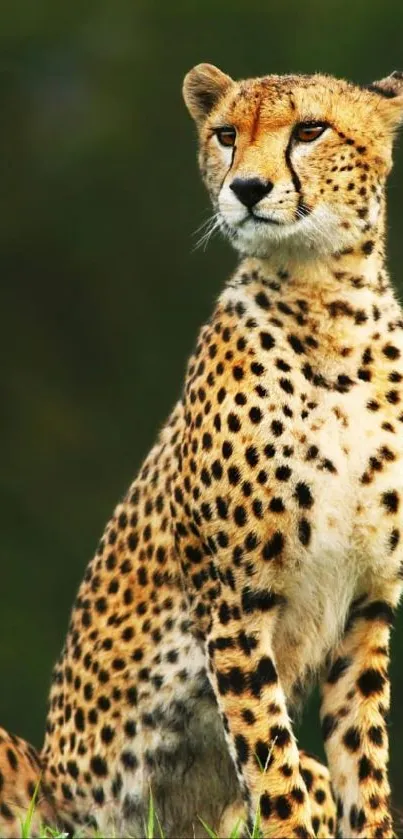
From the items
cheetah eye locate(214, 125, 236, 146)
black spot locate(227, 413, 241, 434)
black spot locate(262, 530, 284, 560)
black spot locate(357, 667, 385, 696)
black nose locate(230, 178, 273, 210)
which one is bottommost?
black spot locate(357, 667, 385, 696)

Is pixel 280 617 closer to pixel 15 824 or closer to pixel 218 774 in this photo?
pixel 218 774

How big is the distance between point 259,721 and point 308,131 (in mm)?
1115

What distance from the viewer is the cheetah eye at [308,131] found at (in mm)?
3781

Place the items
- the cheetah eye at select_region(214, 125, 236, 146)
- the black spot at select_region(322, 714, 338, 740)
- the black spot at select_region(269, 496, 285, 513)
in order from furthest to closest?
1. the black spot at select_region(322, 714, 338, 740)
2. the cheetah eye at select_region(214, 125, 236, 146)
3. the black spot at select_region(269, 496, 285, 513)

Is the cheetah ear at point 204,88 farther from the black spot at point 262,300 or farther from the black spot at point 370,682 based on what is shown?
the black spot at point 370,682

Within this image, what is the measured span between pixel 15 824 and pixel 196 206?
7.56 meters

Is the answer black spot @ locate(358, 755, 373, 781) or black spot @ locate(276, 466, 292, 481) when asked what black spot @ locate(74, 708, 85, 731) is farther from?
black spot @ locate(276, 466, 292, 481)

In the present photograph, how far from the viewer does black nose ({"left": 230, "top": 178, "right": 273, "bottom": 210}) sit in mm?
3656

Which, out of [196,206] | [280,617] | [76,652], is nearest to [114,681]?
[76,652]

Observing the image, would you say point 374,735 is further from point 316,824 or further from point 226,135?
point 226,135

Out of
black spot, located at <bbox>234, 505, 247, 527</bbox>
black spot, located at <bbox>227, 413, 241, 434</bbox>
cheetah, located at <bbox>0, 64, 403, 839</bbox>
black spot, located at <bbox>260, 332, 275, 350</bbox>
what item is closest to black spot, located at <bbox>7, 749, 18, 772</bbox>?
cheetah, located at <bbox>0, 64, 403, 839</bbox>

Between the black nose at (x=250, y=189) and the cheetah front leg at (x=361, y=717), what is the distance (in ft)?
2.74

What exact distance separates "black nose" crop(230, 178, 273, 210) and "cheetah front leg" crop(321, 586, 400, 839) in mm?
834

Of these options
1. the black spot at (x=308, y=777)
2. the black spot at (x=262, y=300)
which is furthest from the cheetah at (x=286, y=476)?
the black spot at (x=308, y=777)
